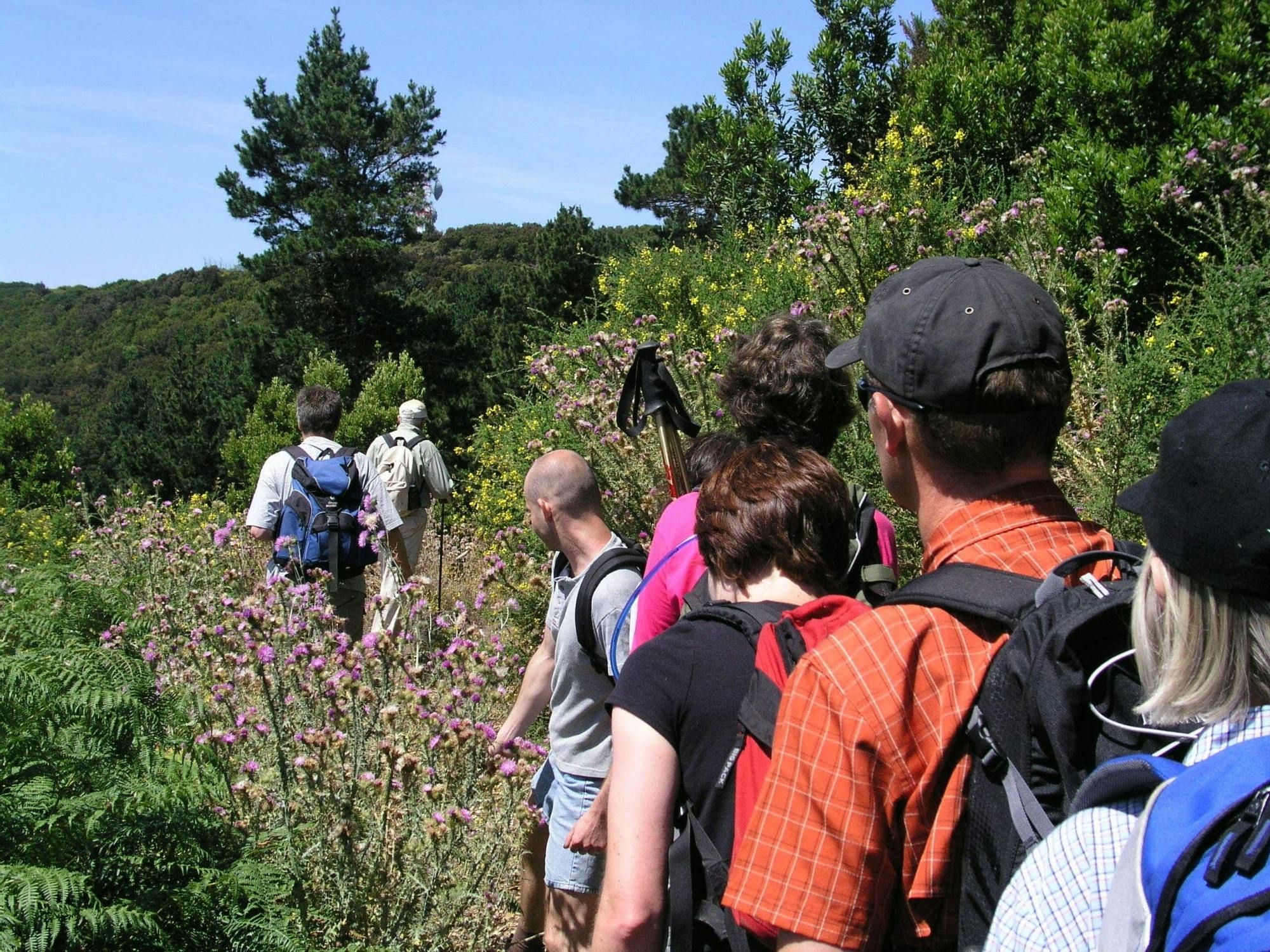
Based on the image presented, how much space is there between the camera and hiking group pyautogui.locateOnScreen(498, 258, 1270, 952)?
3.07 feet

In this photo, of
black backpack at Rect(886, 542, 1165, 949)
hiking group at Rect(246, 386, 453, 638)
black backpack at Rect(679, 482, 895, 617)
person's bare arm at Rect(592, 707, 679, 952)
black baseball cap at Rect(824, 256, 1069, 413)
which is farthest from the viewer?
hiking group at Rect(246, 386, 453, 638)

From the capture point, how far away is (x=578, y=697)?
280cm

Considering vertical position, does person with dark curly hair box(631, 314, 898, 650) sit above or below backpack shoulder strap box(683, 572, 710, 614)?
above

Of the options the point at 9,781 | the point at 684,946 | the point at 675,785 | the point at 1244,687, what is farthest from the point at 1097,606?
the point at 9,781

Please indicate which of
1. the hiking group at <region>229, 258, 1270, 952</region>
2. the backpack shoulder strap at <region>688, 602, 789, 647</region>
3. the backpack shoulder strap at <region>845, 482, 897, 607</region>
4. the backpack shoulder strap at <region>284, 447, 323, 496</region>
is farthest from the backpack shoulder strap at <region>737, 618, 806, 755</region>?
the backpack shoulder strap at <region>284, 447, 323, 496</region>

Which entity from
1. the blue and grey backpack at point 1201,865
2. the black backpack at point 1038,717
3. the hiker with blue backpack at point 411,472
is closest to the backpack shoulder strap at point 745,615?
the black backpack at point 1038,717

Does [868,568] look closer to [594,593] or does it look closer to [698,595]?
[698,595]

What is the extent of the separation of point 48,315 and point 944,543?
9690cm

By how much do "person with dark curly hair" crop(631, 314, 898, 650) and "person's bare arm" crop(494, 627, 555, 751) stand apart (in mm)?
773

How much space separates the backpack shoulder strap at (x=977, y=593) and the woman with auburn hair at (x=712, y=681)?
0.20 metres

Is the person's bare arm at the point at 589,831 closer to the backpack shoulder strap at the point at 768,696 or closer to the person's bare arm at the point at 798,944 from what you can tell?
the backpack shoulder strap at the point at 768,696

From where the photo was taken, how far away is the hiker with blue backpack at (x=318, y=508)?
5.05m

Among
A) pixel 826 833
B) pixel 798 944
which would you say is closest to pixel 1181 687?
pixel 826 833

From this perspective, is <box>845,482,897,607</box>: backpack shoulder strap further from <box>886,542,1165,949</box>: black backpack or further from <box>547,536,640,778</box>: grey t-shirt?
<box>547,536,640,778</box>: grey t-shirt
